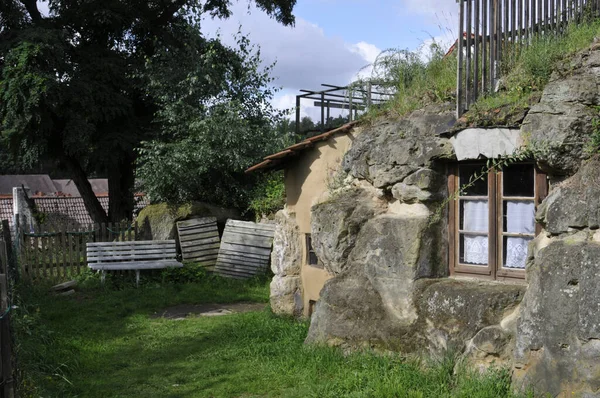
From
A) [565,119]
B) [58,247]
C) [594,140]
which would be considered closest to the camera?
[594,140]

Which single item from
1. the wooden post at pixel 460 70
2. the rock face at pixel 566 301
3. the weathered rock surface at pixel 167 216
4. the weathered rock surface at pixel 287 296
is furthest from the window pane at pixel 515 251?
the weathered rock surface at pixel 167 216

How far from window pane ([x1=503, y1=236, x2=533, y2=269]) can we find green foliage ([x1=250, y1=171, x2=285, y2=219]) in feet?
28.1

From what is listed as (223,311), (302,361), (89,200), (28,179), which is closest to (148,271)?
(223,311)

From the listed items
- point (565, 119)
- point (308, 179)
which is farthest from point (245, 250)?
point (565, 119)

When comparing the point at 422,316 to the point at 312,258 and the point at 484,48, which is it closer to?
the point at 484,48

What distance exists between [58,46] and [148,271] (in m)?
6.26

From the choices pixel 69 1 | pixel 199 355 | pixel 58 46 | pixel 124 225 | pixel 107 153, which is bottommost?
pixel 199 355

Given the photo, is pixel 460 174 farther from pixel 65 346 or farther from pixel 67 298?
pixel 67 298

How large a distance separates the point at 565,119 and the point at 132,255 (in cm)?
1117

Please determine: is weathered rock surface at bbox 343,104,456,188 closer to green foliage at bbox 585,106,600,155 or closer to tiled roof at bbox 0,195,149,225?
green foliage at bbox 585,106,600,155

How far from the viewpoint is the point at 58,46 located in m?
16.4

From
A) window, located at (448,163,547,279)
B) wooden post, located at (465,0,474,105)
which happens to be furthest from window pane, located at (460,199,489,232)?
wooden post, located at (465,0,474,105)

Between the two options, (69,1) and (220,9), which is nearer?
(69,1)

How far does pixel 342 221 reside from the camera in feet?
29.9
